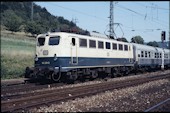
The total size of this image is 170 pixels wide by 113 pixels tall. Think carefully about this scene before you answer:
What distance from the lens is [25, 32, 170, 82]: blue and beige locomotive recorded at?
793 inches

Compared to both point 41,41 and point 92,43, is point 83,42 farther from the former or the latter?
point 41,41

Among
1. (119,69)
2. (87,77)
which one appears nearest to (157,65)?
(119,69)

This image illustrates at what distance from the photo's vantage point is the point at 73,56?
20688 millimetres

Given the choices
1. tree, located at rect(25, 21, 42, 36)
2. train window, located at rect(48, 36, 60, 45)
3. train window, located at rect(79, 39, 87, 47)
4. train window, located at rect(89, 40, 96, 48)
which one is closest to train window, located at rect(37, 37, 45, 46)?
train window, located at rect(48, 36, 60, 45)

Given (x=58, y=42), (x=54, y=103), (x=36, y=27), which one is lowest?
(x=54, y=103)

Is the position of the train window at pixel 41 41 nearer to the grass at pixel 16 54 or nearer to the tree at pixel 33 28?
the grass at pixel 16 54

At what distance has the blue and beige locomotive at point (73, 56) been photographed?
793 inches

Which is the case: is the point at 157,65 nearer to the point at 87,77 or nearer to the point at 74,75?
the point at 87,77

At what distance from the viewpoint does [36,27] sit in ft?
227

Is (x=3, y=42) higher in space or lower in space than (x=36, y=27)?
lower

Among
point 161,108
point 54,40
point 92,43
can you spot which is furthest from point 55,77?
point 161,108

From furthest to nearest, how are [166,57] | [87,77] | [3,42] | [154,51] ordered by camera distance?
[166,57], [154,51], [3,42], [87,77]

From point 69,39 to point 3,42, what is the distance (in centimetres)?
1560

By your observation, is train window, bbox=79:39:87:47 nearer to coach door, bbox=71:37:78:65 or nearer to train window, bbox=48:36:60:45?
coach door, bbox=71:37:78:65
